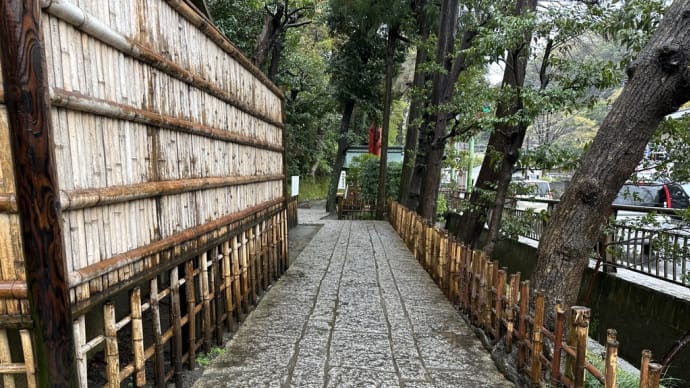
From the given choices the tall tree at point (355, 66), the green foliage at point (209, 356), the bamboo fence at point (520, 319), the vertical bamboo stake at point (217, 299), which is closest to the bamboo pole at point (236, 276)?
the vertical bamboo stake at point (217, 299)

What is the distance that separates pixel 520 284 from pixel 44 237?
343 cm

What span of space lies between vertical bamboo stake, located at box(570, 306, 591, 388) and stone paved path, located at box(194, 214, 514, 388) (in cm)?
99

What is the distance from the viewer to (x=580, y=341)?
→ 268 cm

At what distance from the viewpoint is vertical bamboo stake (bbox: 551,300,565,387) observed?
9.84 ft

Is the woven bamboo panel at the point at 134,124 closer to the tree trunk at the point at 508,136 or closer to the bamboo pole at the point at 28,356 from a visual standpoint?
the bamboo pole at the point at 28,356

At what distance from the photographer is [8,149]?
1797 millimetres

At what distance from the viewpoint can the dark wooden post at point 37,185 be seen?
5.57 ft

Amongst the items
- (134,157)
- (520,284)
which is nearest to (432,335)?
(520,284)

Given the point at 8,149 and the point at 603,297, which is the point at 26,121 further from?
the point at 603,297

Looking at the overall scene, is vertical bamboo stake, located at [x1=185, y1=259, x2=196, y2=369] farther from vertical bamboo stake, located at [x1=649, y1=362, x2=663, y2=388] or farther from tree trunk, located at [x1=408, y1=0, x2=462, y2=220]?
tree trunk, located at [x1=408, y1=0, x2=462, y2=220]

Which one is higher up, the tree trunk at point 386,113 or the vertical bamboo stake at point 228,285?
the tree trunk at point 386,113

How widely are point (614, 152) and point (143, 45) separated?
385 centimetres

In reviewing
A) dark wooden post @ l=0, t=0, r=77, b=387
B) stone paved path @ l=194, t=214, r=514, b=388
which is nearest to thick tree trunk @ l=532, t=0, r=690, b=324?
stone paved path @ l=194, t=214, r=514, b=388

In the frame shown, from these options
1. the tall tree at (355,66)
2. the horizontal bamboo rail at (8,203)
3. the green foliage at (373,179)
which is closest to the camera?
the horizontal bamboo rail at (8,203)
